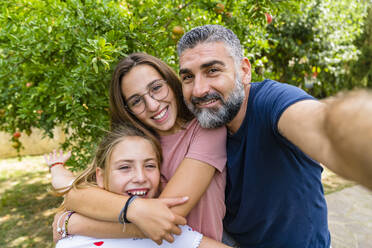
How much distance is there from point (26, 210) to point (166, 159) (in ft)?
12.6

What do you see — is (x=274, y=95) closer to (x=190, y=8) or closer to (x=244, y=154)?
(x=244, y=154)

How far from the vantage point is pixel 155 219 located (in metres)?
1.48

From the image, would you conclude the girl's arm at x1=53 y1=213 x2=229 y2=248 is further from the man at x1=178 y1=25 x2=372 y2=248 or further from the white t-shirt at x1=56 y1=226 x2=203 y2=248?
the man at x1=178 y1=25 x2=372 y2=248

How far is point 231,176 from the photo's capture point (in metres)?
1.80

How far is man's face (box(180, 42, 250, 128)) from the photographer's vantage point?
1.73 metres

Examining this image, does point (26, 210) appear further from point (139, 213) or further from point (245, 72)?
point (245, 72)

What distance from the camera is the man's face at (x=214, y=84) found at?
173cm

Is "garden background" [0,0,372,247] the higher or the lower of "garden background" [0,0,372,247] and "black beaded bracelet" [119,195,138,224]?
the higher

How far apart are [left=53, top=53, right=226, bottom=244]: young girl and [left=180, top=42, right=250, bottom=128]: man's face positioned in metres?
0.06

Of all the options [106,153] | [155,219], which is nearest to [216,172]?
[155,219]

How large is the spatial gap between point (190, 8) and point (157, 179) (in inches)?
68.0

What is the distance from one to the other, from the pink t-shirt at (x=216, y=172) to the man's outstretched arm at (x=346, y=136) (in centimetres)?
71

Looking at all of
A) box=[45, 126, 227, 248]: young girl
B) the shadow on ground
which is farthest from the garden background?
box=[45, 126, 227, 248]: young girl

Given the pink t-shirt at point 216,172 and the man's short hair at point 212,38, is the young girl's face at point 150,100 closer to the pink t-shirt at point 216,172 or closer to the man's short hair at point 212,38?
the pink t-shirt at point 216,172
